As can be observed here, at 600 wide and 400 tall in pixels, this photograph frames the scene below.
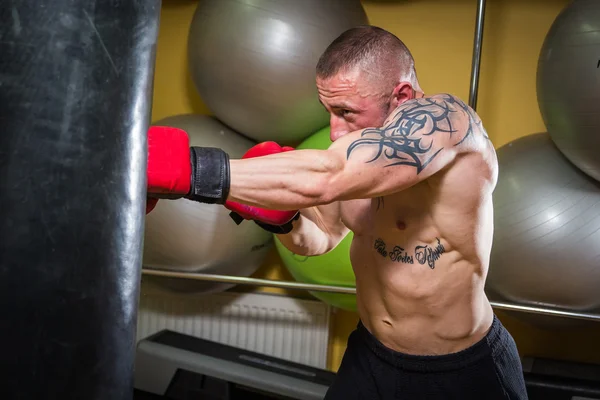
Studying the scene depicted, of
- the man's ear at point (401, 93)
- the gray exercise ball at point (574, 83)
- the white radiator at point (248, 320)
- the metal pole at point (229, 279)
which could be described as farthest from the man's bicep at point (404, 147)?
the white radiator at point (248, 320)

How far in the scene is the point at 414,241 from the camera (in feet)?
3.97

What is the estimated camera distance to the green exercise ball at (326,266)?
199 centimetres

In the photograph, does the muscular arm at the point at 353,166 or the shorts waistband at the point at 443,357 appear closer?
the muscular arm at the point at 353,166

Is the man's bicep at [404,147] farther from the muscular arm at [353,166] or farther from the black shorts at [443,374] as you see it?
the black shorts at [443,374]

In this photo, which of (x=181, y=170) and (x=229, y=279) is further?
(x=229, y=279)

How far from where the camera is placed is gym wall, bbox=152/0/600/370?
88.2 inches

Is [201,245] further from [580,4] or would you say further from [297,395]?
[580,4]

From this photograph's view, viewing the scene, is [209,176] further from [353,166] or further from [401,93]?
[401,93]

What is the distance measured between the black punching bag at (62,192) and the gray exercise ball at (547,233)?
60.5 inches

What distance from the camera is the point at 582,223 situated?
5.84 feet

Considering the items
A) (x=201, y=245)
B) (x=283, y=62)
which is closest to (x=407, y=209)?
(x=283, y=62)

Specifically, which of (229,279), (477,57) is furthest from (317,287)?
(477,57)

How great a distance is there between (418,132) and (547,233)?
0.96m

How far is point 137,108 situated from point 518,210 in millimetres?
1532
